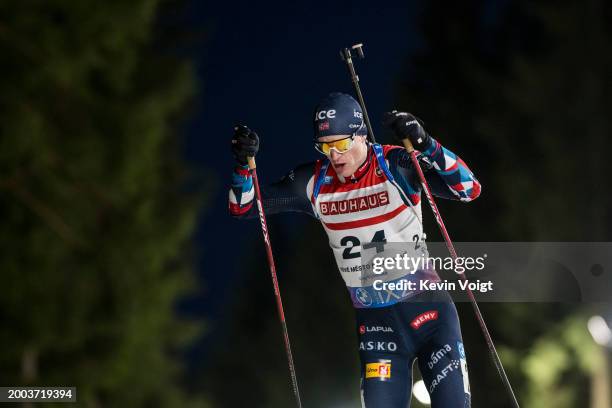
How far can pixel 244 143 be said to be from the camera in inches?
262

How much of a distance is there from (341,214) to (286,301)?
4070 centimetres

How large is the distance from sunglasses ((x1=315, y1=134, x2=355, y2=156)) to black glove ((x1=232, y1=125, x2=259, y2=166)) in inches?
17.4

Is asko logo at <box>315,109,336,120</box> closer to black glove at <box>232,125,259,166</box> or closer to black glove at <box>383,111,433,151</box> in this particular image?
black glove at <box>383,111,433,151</box>

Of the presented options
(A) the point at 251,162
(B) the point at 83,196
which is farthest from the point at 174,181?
(A) the point at 251,162

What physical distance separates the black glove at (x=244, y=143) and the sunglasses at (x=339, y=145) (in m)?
Result: 0.44

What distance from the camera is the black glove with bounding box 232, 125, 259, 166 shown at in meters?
6.65

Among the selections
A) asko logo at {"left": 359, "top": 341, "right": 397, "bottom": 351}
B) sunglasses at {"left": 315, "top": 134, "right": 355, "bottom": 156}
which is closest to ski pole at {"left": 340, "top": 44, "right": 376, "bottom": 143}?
sunglasses at {"left": 315, "top": 134, "right": 355, "bottom": 156}

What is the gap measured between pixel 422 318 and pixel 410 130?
116cm

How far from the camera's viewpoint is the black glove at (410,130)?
626cm

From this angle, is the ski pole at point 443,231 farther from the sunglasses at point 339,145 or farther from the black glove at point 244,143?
the black glove at point 244,143

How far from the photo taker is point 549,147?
2473 centimetres

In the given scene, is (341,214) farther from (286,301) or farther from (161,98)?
(286,301)

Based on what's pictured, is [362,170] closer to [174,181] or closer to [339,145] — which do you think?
[339,145]

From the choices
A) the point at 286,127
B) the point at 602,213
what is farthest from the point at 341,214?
the point at 286,127
